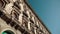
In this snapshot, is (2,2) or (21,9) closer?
(2,2)

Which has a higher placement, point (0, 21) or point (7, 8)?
point (7, 8)

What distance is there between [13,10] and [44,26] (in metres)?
13.0

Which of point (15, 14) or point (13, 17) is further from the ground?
point (15, 14)

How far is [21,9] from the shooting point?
72.9 ft

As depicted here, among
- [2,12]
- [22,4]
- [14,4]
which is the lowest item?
[2,12]

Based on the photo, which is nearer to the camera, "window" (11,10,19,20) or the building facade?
the building facade

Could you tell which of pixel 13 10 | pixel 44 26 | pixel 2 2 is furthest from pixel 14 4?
pixel 44 26

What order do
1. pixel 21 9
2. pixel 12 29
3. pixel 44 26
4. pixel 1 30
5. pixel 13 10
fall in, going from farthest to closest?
pixel 44 26 < pixel 21 9 < pixel 13 10 < pixel 12 29 < pixel 1 30

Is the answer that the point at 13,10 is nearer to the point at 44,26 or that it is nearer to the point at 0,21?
the point at 0,21

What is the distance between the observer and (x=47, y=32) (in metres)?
33.0

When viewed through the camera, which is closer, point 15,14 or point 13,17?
point 13,17

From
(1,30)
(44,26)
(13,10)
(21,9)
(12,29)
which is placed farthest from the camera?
(44,26)

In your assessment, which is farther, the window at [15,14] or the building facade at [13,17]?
the window at [15,14]

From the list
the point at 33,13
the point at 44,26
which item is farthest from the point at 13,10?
the point at 44,26
